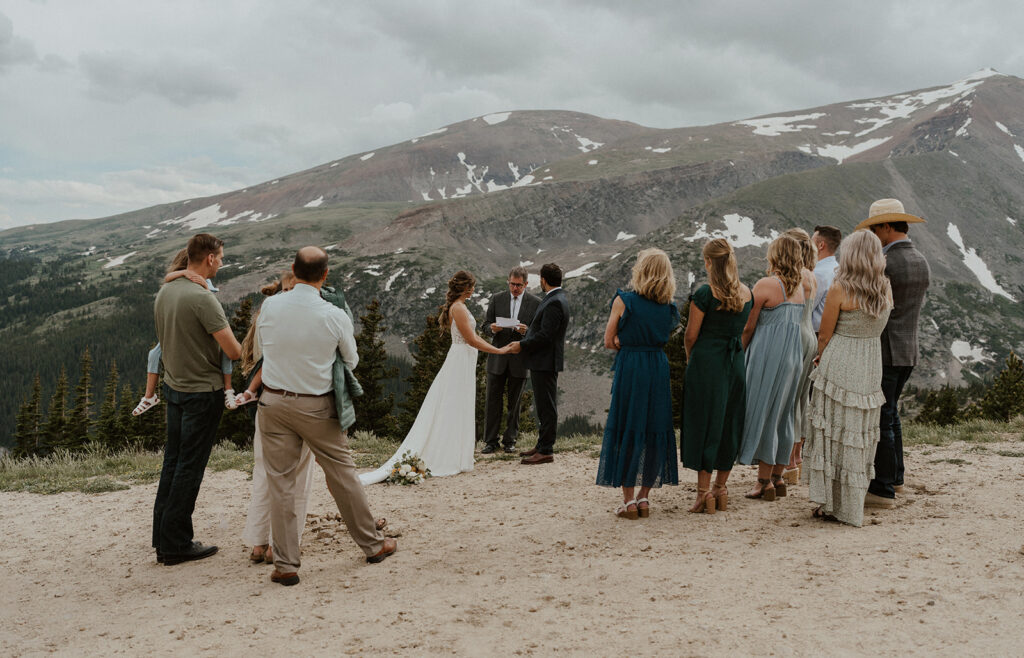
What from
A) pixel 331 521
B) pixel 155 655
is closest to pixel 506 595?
pixel 155 655

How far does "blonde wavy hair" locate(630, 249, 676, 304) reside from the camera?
21.2 feet

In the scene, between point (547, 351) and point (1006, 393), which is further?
point (1006, 393)

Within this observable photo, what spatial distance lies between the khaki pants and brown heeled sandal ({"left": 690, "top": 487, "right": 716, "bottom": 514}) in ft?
12.3

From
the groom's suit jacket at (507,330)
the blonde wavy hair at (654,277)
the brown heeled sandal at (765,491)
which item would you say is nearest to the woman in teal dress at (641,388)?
the blonde wavy hair at (654,277)

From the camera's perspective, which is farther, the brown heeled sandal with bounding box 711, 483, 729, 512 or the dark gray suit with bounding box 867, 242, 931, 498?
the brown heeled sandal with bounding box 711, 483, 729, 512

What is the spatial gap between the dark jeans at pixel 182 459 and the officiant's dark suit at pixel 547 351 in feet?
15.7

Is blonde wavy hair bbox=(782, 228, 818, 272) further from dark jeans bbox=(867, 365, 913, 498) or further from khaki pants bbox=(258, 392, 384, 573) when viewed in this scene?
khaki pants bbox=(258, 392, 384, 573)

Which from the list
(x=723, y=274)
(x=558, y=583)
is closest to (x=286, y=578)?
(x=558, y=583)

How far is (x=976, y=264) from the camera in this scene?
152 meters

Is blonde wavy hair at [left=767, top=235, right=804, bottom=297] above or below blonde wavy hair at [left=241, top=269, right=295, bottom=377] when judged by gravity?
above

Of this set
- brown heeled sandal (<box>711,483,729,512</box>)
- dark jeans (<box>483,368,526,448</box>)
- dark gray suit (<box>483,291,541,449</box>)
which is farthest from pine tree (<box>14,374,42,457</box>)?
brown heeled sandal (<box>711,483,729,512</box>)

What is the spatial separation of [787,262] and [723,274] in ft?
3.33

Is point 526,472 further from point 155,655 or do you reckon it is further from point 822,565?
point 155,655

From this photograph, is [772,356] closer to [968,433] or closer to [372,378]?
[968,433]
